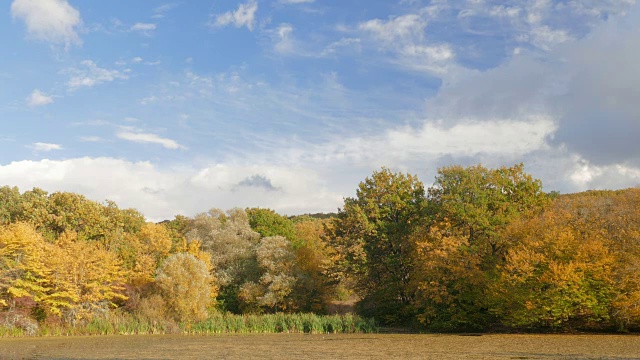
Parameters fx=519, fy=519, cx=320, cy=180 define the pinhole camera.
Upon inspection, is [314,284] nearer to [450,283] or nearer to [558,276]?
[450,283]

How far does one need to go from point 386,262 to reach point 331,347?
18.8 metres

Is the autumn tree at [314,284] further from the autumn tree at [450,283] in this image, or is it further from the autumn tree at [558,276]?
the autumn tree at [558,276]

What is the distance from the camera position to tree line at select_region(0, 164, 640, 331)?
117ft

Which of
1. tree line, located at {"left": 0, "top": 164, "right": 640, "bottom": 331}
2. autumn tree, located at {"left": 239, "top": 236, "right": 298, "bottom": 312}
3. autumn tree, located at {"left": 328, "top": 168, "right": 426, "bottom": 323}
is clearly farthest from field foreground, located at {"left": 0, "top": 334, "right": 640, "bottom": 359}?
autumn tree, located at {"left": 239, "top": 236, "right": 298, "bottom": 312}

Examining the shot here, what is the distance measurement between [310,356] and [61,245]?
1339 inches

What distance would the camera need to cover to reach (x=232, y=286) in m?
56.9

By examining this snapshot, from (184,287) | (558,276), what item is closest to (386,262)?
(558,276)

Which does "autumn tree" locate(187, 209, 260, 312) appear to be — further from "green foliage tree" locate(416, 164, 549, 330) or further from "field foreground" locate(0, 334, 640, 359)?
"green foliage tree" locate(416, 164, 549, 330)

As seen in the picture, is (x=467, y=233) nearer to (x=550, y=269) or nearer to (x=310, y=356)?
Result: (x=550, y=269)

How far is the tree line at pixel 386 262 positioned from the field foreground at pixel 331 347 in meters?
4.27

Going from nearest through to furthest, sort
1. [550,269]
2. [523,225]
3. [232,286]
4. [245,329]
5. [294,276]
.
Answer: [550,269]
[523,225]
[245,329]
[294,276]
[232,286]

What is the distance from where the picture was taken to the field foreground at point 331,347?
25266 mm

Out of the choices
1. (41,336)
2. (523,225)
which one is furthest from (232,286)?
(523,225)

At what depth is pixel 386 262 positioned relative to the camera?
47.8 m
